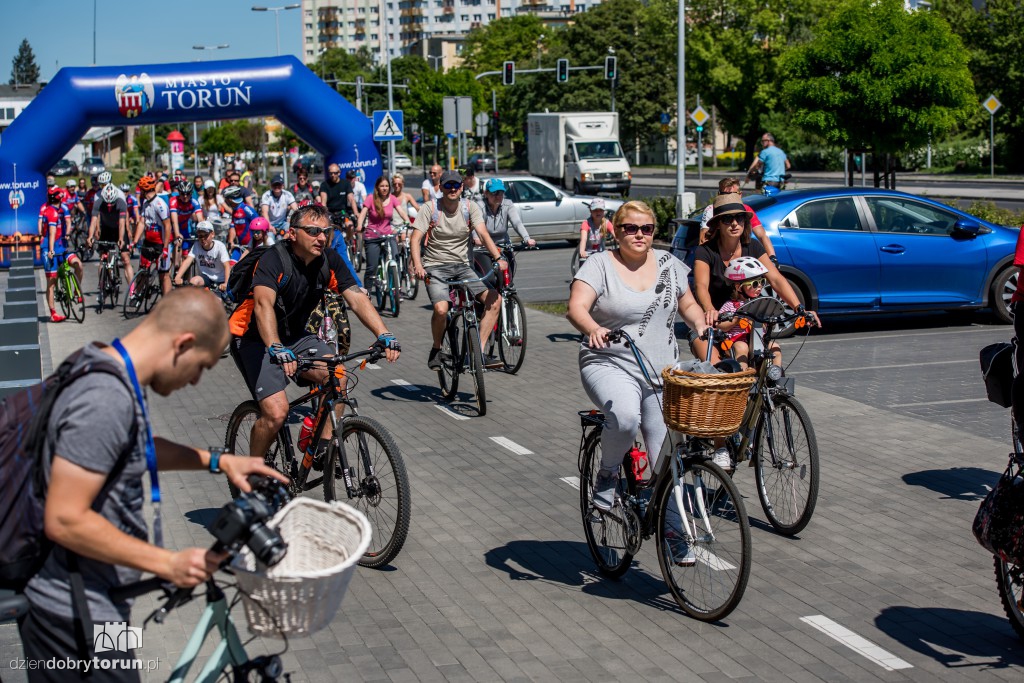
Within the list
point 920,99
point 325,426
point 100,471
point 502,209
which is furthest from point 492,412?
point 920,99

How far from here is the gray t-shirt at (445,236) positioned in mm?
11461

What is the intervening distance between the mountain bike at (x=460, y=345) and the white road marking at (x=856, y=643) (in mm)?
5186

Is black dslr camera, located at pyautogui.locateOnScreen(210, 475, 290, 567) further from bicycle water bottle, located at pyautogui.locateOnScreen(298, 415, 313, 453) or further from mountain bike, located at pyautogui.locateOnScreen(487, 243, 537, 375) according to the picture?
mountain bike, located at pyautogui.locateOnScreen(487, 243, 537, 375)

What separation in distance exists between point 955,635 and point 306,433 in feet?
11.6

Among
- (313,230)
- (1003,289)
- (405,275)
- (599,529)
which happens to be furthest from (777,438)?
(405,275)

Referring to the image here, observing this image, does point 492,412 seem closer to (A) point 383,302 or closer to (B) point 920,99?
(A) point 383,302

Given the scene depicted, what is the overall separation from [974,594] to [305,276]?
12.6 ft

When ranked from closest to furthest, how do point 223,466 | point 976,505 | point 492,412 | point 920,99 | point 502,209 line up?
point 223,466 → point 976,505 → point 492,412 → point 502,209 → point 920,99

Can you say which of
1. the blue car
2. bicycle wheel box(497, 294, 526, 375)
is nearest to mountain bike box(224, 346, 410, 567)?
bicycle wheel box(497, 294, 526, 375)

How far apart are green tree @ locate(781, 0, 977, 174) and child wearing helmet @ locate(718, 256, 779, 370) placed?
1901cm

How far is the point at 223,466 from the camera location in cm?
366

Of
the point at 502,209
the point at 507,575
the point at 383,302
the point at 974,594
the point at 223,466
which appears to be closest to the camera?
the point at 223,466

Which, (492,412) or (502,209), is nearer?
(492,412)

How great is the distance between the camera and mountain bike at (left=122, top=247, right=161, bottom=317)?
1827 cm
